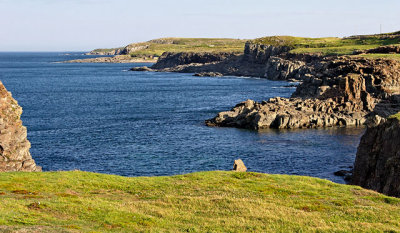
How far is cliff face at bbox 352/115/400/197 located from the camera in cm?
4656

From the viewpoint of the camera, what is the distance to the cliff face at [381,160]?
46562 millimetres

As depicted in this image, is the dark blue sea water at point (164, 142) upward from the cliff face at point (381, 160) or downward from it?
downward

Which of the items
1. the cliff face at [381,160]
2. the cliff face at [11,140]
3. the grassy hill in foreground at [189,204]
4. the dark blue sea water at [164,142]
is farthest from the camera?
the dark blue sea water at [164,142]

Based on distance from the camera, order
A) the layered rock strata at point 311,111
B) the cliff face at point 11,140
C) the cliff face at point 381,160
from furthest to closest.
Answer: the layered rock strata at point 311,111 < the cliff face at point 11,140 < the cliff face at point 381,160

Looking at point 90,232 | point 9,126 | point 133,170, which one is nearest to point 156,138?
point 133,170

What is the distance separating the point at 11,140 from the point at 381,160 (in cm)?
4413

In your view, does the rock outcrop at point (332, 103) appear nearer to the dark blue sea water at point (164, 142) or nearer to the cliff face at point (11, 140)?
the dark blue sea water at point (164, 142)

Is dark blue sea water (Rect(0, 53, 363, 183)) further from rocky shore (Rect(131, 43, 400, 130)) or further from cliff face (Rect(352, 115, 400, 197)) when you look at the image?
cliff face (Rect(352, 115, 400, 197))

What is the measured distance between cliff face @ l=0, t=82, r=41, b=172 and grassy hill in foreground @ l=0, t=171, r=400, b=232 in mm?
13510

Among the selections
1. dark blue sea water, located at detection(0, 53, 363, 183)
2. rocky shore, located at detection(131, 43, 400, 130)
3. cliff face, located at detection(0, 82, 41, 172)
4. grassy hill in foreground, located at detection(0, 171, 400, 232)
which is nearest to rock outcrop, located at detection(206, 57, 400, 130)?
rocky shore, located at detection(131, 43, 400, 130)

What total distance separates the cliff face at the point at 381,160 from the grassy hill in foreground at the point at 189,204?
959cm

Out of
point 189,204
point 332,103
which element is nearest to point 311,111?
point 332,103

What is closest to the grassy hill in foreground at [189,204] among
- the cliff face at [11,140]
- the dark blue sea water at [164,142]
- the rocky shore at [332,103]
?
the cliff face at [11,140]

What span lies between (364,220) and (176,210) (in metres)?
12.4
